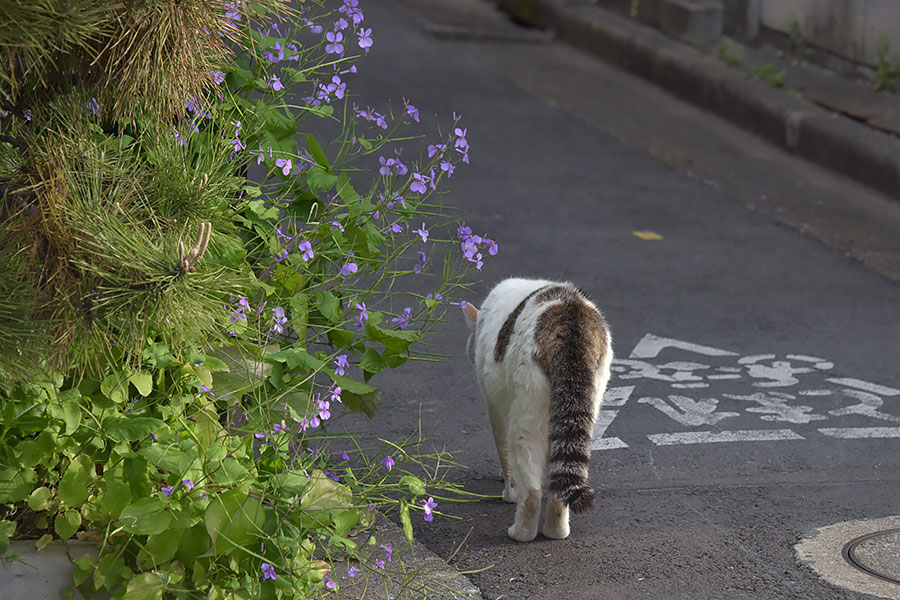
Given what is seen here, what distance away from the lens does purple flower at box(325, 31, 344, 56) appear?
355cm

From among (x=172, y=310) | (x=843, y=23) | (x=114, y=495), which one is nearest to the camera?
(x=172, y=310)

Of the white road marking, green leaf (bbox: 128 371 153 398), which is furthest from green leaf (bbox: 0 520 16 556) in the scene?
the white road marking

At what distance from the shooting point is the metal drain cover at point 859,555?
3.56m

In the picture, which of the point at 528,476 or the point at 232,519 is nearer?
the point at 232,519

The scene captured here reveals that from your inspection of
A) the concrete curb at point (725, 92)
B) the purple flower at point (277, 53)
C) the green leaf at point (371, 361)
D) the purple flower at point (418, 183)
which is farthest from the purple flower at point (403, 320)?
the concrete curb at point (725, 92)

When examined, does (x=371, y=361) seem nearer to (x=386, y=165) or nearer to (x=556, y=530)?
(x=386, y=165)

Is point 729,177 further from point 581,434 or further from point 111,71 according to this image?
point 111,71

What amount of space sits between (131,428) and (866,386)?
3.53m

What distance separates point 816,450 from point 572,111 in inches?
241

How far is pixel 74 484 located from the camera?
2934mm

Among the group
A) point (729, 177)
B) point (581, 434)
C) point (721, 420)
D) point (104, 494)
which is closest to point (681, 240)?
point (729, 177)

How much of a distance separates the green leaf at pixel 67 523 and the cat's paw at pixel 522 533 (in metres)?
1.45

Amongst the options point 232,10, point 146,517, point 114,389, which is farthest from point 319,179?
point 146,517

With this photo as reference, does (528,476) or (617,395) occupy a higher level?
(528,476)
